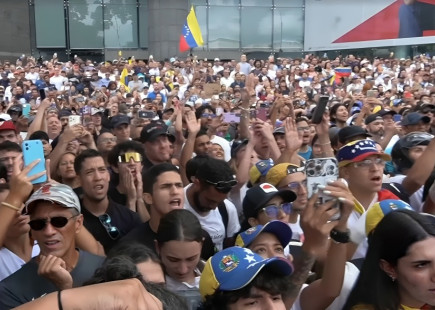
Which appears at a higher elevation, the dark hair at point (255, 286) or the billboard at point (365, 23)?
the billboard at point (365, 23)

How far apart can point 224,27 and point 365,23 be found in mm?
7026

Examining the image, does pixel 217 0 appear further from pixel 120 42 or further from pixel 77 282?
pixel 77 282

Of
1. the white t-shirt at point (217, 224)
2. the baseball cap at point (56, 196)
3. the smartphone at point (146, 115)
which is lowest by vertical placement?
the white t-shirt at point (217, 224)

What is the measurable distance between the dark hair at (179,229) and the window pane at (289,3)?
2817 cm

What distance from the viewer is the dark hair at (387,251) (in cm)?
245

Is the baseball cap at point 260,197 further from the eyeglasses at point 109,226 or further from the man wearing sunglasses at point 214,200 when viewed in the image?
the eyeglasses at point 109,226

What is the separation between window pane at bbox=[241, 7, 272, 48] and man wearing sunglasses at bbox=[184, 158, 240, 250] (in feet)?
86.2

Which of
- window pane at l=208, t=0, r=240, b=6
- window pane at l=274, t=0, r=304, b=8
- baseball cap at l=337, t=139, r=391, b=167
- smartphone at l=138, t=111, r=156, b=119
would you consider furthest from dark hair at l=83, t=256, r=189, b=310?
window pane at l=274, t=0, r=304, b=8

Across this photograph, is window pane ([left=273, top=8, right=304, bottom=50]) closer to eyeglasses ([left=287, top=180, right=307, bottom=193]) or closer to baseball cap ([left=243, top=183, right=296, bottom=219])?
eyeglasses ([left=287, top=180, right=307, bottom=193])

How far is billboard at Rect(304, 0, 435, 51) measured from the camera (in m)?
28.4

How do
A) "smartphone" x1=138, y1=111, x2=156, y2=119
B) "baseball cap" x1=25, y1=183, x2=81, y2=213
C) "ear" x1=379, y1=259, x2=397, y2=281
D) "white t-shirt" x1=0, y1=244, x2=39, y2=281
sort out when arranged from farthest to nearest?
"smartphone" x1=138, y1=111, x2=156, y2=119 < "white t-shirt" x1=0, y1=244, x2=39, y2=281 < "baseball cap" x1=25, y1=183, x2=81, y2=213 < "ear" x1=379, y1=259, x2=397, y2=281

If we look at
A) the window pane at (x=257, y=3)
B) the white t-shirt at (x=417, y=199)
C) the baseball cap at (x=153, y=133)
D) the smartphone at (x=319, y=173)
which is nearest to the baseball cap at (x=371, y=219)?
the smartphone at (x=319, y=173)

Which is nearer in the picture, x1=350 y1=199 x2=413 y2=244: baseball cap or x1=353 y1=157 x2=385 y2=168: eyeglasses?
x1=350 y1=199 x2=413 y2=244: baseball cap

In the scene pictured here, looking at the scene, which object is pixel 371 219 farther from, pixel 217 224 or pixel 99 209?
pixel 99 209
